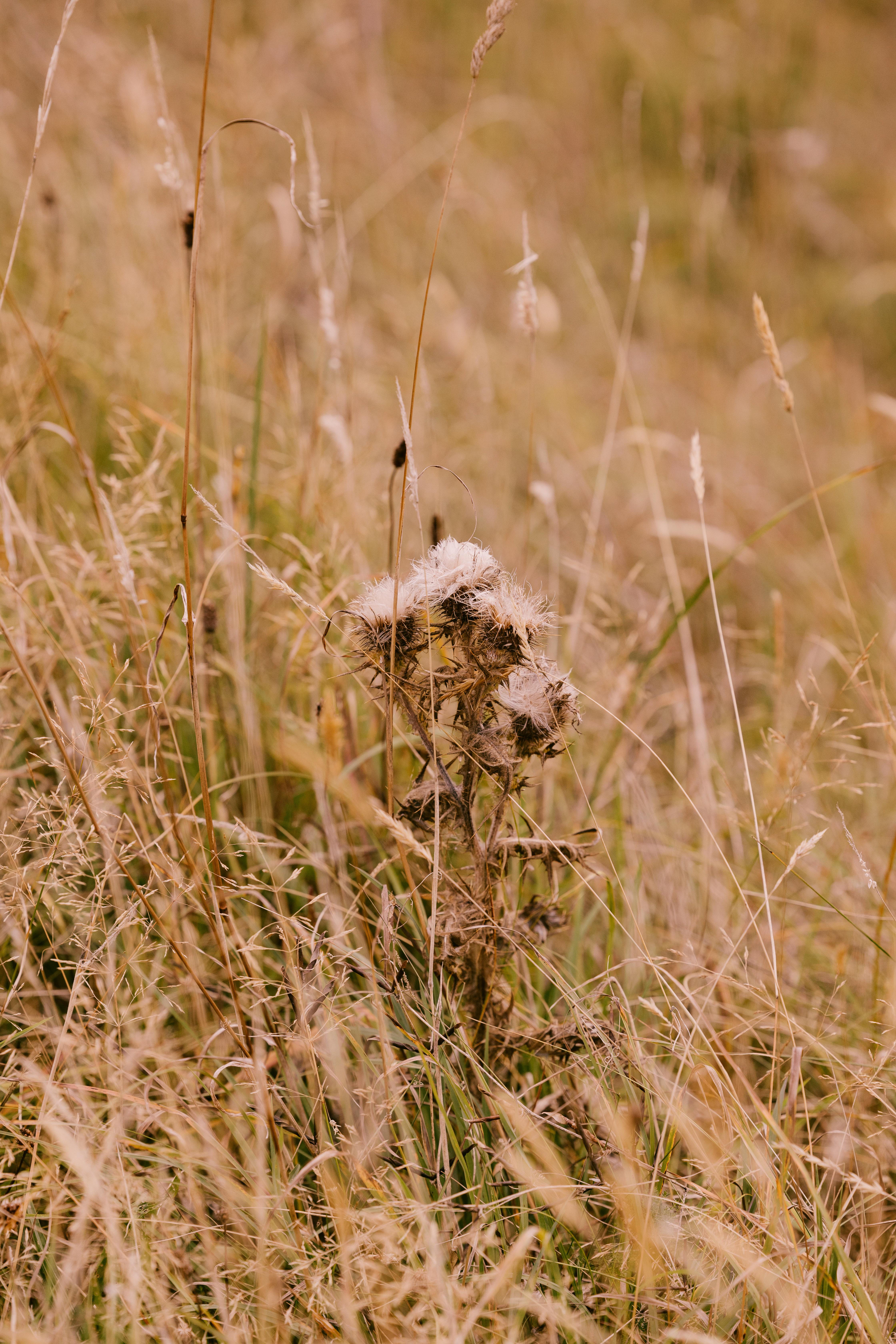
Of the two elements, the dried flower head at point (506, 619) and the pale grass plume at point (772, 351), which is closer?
the dried flower head at point (506, 619)

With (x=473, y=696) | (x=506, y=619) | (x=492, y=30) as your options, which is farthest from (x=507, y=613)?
(x=492, y=30)

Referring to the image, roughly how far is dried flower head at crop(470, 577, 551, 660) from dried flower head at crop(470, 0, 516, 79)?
2.01 ft

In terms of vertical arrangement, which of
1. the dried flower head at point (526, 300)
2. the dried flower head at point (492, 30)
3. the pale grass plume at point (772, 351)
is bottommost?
the pale grass plume at point (772, 351)

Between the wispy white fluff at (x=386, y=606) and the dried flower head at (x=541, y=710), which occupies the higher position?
the wispy white fluff at (x=386, y=606)

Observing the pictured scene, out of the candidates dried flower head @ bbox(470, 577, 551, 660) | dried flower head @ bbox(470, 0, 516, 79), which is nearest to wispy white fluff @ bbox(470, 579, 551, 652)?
dried flower head @ bbox(470, 577, 551, 660)

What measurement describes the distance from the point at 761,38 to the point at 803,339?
2549 millimetres

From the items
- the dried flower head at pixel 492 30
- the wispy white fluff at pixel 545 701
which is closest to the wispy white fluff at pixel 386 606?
the wispy white fluff at pixel 545 701

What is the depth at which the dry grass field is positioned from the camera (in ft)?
3.18

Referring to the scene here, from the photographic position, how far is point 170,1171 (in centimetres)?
111

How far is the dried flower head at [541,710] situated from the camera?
980mm

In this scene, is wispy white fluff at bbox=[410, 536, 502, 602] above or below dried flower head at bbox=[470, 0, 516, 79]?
below

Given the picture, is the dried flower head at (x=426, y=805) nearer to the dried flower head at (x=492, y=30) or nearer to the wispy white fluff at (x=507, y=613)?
the wispy white fluff at (x=507, y=613)

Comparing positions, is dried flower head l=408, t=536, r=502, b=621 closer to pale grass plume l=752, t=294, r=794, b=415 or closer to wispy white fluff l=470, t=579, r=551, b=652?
wispy white fluff l=470, t=579, r=551, b=652

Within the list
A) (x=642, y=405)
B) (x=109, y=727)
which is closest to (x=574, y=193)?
(x=642, y=405)
